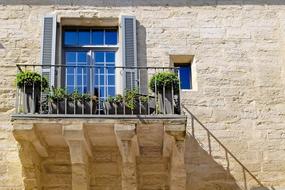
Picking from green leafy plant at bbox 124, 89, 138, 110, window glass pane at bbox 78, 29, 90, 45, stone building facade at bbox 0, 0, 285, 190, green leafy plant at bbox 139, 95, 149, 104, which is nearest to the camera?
green leafy plant at bbox 124, 89, 138, 110

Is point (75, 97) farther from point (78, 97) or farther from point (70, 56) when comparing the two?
point (70, 56)

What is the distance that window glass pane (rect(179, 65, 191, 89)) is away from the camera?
34.4 feet

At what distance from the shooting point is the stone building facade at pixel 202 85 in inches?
379

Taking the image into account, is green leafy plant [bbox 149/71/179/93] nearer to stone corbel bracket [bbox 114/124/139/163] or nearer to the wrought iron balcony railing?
the wrought iron balcony railing

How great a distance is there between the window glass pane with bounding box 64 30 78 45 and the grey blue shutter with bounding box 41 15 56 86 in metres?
0.33

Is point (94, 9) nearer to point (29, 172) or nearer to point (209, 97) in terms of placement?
point (209, 97)

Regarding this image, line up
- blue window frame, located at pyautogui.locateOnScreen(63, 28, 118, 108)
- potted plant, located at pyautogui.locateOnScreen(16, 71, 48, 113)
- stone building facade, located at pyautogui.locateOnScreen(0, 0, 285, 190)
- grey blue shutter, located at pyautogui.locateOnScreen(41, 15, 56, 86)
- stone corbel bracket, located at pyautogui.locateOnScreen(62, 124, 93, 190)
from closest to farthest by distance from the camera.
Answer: stone corbel bracket, located at pyautogui.locateOnScreen(62, 124, 93, 190) → potted plant, located at pyautogui.locateOnScreen(16, 71, 48, 113) → stone building facade, located at pyautogui.locateOnScreen(0, 0, 285, 190) → grey blue shutter, located at pyautogui.locateOnScreen(41, 15, 56, 86) → blue window frame, located at pyautogui.locateOnScreen(63, 28, 118, 108)

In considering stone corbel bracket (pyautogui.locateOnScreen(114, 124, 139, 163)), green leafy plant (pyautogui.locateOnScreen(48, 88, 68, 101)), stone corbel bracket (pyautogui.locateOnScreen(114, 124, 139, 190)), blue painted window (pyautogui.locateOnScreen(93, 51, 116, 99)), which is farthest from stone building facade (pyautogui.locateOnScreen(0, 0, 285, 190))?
green leafy plant (pyautogui.locateOnScreen(48, 88, 68, 101))

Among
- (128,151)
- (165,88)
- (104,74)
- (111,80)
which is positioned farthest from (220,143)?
(104,74)

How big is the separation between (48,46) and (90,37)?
0.81 metres

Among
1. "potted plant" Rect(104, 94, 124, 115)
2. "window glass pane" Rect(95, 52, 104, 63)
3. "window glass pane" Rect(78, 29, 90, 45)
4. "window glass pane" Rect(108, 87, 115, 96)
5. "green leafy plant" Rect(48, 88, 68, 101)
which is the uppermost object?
"window glass pane" Rect(78, 29, 90, 45)

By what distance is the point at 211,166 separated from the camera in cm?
975

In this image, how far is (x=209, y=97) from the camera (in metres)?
10.2

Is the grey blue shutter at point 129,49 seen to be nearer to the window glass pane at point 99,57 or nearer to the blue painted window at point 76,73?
the window glass pane at point 99,57
